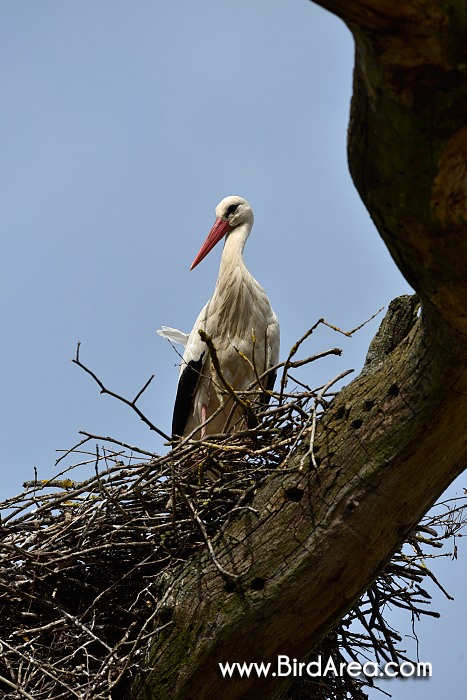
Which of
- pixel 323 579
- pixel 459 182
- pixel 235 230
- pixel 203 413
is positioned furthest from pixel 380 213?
pixel 235 230

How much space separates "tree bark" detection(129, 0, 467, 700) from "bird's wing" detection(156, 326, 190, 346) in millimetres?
2506

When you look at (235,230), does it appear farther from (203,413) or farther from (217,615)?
(217,615)

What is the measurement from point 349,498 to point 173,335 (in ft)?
9.41

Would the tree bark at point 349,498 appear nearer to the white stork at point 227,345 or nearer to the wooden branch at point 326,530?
the wooden branch at point 326,530

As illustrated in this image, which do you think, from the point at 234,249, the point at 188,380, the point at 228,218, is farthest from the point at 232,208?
the point at 188,380

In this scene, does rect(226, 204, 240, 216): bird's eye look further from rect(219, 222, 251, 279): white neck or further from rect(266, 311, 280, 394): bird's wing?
rect(266, 311, 280, 394): bird's wing

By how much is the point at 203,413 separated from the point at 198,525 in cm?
214

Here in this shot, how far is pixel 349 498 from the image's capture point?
261 cm

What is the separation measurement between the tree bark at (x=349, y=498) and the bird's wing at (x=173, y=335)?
2506 millimetres

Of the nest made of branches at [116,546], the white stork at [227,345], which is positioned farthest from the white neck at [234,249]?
the nest made of branches at [116,546]

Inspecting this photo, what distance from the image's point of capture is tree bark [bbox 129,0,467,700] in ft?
6.84

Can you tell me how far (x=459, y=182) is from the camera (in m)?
1.94

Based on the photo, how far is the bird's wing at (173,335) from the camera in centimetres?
532

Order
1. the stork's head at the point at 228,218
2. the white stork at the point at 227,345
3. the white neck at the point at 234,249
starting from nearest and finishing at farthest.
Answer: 1. the white stork at the point at 227,345
2. the white neck at the point at 234,249
3. the stork's head at the point at 228,218
